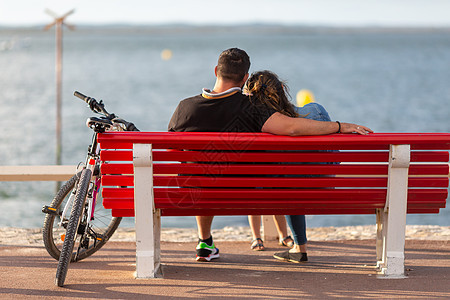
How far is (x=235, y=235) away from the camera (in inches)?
251

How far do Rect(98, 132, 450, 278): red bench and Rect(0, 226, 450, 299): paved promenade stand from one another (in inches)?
8.7

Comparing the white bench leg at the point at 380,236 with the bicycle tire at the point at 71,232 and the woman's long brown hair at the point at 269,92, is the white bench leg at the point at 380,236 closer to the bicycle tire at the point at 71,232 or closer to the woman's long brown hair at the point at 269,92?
the woman's long brown hair at the point at 269,92

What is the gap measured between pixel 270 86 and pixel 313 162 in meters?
0.56

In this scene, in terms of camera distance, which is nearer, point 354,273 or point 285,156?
point 285,156

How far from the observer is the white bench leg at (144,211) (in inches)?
171

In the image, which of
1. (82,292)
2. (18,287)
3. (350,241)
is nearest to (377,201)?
(350,241)

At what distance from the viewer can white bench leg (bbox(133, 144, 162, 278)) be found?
436 cm

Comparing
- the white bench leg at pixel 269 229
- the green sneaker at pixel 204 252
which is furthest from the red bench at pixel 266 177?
the white bench leg at pixel 269 229

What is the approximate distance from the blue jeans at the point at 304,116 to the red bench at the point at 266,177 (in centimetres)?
39

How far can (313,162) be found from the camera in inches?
180

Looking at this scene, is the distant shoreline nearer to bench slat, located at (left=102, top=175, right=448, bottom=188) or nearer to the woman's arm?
bench slat, located at (left=102, top=175, right=448, bottom=188)

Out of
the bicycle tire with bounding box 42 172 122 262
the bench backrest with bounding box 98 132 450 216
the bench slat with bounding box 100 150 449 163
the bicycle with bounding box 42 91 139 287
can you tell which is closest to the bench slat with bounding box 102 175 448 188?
the bench backrest with bounding box 98 132 450 216

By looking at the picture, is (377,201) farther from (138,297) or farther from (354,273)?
(138,297)

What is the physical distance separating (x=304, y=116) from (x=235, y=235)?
6.03 ft
